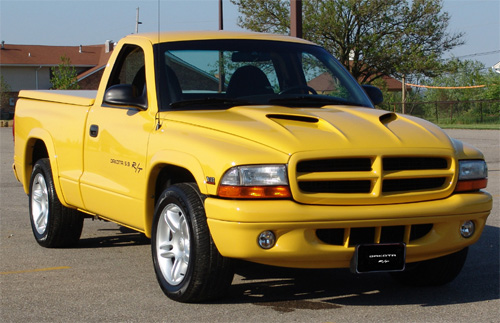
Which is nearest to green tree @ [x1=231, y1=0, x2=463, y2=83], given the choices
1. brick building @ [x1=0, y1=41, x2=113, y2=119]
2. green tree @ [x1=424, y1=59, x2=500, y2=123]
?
green tree @ [x1=424, y1=59, x2=500, y2=123]

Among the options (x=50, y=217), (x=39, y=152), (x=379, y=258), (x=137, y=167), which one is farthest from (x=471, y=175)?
(x=39, y=152)

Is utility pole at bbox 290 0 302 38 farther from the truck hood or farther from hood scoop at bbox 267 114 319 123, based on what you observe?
hood scoop at bbox 267 114 319 123

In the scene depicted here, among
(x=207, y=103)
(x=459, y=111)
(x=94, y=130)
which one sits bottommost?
(x=459, y=111)

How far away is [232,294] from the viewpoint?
5441 millimetres

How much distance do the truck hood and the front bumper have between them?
38 cm

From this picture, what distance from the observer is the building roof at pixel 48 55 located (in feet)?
229

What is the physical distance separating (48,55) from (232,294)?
230ft

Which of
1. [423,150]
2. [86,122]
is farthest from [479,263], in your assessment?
[86,122]

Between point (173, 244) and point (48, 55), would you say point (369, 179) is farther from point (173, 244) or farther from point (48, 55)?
point (48, 55)

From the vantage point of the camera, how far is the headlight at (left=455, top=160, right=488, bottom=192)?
17.1 ft

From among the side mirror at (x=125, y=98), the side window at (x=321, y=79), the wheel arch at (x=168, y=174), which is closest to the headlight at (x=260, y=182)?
the wheel arch at (x=168, y=174)

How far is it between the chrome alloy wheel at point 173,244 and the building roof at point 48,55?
213 ft

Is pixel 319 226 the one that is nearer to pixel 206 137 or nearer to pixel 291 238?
pixel 291 238

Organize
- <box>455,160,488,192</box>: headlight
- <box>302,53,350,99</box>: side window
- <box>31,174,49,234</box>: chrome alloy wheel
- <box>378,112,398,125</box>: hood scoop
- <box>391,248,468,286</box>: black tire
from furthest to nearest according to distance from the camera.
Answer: <box>31,174,49,234</box>: chrome alloy wheel, <box>302,53,350,99</box>: side window, <box>391,248,468,286</box>: black tire, <box>378,112,398,125</box>: hood scoop, <box>455,160,488,192</box>: headlight
